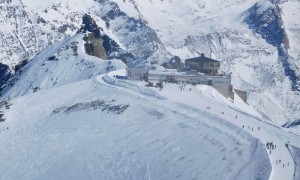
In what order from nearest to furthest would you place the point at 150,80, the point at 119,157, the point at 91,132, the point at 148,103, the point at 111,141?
the point at 119,157
the point at 111,141
the point at 91,132
the point at 148,103
the point at 150,80

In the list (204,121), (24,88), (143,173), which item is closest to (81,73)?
(24,88)

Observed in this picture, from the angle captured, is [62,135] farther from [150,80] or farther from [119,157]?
[150,80]

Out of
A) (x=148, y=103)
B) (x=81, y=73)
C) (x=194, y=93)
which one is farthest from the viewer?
(x=81, y=73)

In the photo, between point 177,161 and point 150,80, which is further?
point 150,80

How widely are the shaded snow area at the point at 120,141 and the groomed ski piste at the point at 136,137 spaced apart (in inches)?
5.3

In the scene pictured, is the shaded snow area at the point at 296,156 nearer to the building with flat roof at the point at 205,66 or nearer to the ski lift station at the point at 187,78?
the ski lift station at the point at 187,78

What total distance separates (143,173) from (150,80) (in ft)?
213

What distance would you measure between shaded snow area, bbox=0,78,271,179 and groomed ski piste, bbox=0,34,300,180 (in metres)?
0.13

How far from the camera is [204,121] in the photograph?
10269 centimetres

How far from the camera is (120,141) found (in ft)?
339

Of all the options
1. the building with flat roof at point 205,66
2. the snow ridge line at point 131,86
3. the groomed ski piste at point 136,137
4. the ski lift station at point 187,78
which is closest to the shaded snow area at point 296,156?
the groomed ski piste at point 136,137

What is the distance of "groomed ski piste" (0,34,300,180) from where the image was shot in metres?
85.0

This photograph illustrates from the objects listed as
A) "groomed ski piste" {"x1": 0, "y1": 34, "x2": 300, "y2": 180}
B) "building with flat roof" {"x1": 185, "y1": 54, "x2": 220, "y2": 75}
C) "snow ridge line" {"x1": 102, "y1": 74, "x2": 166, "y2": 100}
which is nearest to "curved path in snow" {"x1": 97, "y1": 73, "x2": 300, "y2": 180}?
"groomed ski piste" {"x1": 0, "y1": 34, "x2": 300, "y2": 180}

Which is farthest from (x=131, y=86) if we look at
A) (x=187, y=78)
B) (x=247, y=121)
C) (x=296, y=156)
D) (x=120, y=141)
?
(x=296, y=156)
